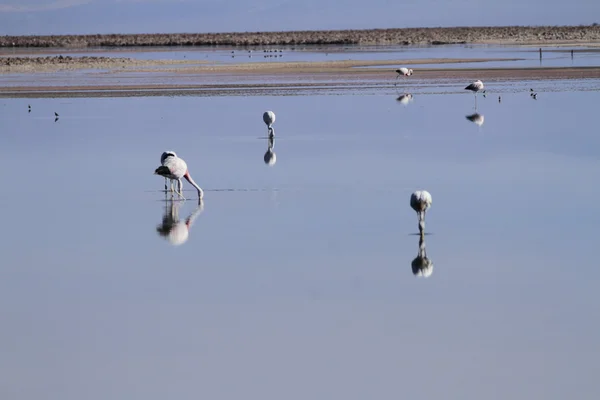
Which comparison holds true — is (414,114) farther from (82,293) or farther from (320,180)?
(82,293)

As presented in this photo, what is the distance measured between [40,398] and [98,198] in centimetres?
855

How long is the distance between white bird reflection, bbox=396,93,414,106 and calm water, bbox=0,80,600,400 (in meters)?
8.61

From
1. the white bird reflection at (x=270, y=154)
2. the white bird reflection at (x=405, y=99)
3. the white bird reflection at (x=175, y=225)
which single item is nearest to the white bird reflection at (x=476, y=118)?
the white bird reflection at (x=405, y=99)

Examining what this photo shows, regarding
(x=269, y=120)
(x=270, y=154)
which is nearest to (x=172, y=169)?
(x=270, y=154)

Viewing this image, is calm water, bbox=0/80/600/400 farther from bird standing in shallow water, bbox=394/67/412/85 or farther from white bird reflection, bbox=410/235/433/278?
bird standing in shallow water, bbox=394/67/412/85

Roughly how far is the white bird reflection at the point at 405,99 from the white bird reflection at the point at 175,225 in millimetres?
15739

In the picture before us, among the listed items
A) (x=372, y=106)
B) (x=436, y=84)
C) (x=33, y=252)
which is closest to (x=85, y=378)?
(x=33, y=252)

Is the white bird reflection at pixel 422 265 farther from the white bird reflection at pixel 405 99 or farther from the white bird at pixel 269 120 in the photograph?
the white bird reflection at pixel 405 99

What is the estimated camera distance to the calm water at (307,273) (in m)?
8.48

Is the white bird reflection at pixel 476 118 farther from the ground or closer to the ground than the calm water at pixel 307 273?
farther from the ground

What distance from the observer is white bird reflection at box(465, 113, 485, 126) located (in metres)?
25.8

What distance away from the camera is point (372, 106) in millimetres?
30375

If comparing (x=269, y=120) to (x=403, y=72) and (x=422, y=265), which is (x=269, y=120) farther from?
(x=403, y=72)

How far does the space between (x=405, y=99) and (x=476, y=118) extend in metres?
5.75
